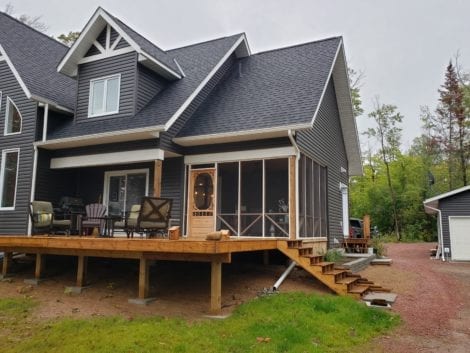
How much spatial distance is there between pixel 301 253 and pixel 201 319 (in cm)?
303

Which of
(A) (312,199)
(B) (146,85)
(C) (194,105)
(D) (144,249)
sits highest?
(B) (146,85)

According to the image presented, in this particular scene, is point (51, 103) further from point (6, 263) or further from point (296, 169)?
point (296, 169)

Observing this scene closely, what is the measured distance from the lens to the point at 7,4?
2791 centimetres

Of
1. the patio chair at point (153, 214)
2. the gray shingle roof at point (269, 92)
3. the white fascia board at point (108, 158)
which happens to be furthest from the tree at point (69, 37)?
the patio chair at point (153, 214)

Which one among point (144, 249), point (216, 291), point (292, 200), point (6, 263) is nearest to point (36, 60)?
point (6, 263)

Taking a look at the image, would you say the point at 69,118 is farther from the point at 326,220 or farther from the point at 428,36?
the point at 428,36

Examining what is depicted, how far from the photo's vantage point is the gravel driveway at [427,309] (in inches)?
220

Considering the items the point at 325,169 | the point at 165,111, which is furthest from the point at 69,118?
the point at 325,169

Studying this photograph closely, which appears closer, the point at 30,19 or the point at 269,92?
the point at 269,92

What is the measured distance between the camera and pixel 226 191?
1120 centimetres

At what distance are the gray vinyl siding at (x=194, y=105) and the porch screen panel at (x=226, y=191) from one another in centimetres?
138

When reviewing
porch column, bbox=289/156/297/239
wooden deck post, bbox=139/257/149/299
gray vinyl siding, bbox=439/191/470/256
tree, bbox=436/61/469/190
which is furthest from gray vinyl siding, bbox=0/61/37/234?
tree, bbox=436/61/469/190

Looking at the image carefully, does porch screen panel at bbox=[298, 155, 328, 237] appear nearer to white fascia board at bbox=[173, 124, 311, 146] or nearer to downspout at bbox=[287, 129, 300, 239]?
downspout at bbox=[287, 129, 300, 239]

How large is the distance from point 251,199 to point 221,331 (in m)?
7.23
